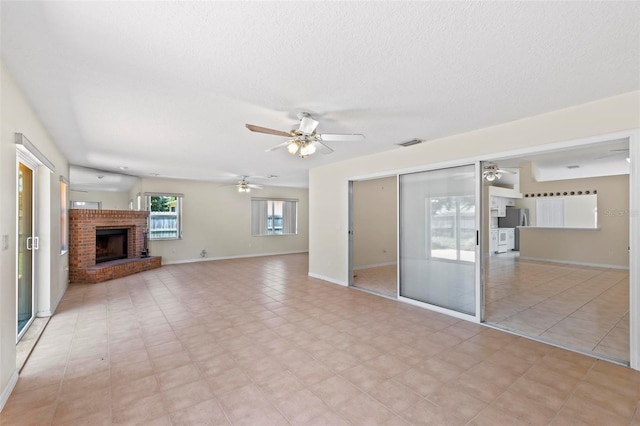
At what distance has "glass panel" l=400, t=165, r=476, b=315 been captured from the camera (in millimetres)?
3754

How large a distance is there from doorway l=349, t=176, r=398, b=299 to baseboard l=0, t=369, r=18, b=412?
557 centimetres

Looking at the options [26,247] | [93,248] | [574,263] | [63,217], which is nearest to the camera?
[26,247]

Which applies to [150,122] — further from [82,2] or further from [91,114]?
[82,2]

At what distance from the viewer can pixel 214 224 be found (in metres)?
8.91

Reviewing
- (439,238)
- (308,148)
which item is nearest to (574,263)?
(439,238)

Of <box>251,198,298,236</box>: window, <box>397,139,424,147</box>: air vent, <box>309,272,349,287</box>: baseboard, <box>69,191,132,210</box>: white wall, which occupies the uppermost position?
<box>397,139,424,147</box>: air vent

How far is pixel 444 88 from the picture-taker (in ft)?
8.04

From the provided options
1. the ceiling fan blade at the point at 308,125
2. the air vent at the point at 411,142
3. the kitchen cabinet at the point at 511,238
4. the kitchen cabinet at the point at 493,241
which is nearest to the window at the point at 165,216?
the ceiling fan blade at the point at 308,125

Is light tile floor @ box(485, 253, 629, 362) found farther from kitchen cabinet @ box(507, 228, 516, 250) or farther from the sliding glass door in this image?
the sliding glass door

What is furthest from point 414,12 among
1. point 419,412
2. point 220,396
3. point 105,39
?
point 220,396

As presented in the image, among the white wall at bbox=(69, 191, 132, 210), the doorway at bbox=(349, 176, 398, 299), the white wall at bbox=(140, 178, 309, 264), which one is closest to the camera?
the doorway at bbox=(349, 176, 398, 299)

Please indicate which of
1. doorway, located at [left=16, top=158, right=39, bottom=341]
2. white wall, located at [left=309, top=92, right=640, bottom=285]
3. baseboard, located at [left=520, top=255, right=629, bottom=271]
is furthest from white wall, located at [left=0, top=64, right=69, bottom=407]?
baseboard, located at [left=520, top=255, right=629, bottom=271]

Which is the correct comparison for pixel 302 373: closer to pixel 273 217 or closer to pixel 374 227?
pixel 374 227

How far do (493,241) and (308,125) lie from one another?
9.28m
